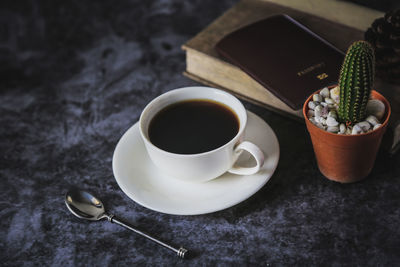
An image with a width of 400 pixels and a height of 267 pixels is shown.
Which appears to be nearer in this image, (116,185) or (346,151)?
(346,151)

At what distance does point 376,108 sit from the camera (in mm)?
820

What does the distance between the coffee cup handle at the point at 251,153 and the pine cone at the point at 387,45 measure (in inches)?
14.0

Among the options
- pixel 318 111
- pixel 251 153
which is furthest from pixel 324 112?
pixel 251 153

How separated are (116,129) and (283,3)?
1.90 feet

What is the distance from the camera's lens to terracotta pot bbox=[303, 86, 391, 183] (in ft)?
2.60

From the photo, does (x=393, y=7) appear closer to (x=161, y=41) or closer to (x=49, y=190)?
(x=161, y=41)

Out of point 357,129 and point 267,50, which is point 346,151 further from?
point 267,50

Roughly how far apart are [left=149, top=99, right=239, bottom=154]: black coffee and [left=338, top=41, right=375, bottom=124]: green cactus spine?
0.69 feet

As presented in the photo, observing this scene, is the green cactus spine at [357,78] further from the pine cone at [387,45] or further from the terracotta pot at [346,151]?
the pine cone at [387,45]

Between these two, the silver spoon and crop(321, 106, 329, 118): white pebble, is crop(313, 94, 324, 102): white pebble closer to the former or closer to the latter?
crop(321, 106, 329, 118): white pebble

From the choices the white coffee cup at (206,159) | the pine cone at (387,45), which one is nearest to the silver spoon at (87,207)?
the white coffee cup at (206,159)

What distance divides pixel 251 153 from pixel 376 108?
0.24 metres

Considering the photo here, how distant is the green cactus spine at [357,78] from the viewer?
74 centimetres

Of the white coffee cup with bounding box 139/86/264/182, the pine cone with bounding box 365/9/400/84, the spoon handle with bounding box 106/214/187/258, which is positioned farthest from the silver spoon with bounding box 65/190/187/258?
the pine cone with bounding box 365/9/400/84
